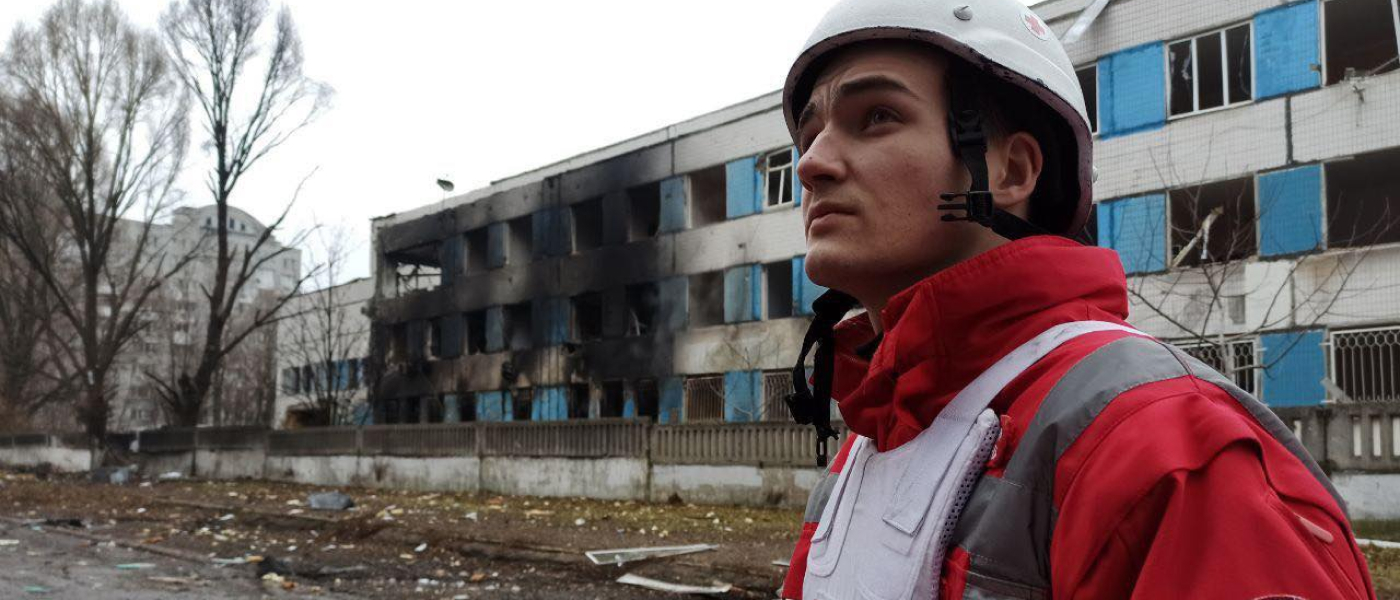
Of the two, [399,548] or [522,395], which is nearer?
[399,548]

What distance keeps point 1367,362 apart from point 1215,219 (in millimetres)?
3464

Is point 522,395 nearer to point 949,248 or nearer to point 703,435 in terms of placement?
point 703,435

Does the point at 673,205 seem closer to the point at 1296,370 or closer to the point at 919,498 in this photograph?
the point at 1296,370

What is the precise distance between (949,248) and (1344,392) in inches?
703

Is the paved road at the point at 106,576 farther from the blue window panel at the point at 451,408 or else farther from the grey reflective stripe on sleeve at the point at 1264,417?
the blue window panel at the point at 451,408

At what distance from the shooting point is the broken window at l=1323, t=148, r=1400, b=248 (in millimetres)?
17578

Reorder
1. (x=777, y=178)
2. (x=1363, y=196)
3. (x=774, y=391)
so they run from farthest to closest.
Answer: (x=777, y=178) < (x=774, y=391) < (x=1363, y=196)

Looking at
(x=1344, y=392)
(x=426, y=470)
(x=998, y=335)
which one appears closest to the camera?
(x=998, y=335)

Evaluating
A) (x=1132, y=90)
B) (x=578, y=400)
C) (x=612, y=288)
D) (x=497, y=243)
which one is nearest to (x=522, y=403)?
(x=578, y=400)

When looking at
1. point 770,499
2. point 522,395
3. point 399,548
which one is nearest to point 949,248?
point 399,548

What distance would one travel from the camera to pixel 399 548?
1296 cm

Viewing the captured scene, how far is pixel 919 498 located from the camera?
1.33 meters

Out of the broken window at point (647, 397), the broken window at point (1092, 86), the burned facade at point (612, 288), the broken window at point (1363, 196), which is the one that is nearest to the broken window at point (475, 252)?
the burned facade at point (612, 288)

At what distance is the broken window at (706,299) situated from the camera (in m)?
28.6
